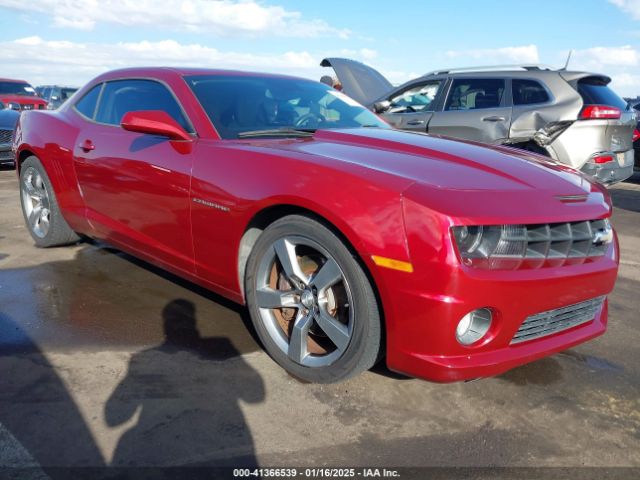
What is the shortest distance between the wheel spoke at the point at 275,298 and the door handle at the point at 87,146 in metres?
1.83

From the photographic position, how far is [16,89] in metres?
18.1

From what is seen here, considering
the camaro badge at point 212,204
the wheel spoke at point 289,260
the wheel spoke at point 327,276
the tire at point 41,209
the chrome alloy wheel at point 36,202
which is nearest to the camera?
the wheel spoke at point 327,276

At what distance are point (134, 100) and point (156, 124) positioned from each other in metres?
0.88

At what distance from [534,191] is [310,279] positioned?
3.45 ft

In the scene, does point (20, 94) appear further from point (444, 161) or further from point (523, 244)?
point (523, 244)

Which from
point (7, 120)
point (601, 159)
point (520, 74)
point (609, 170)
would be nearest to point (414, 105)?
point (520, 74)

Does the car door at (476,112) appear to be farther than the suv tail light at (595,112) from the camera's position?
Yes

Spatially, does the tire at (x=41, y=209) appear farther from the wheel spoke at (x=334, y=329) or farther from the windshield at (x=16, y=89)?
the windshield at (x=16, y=89)

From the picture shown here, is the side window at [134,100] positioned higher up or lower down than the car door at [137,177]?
higher up

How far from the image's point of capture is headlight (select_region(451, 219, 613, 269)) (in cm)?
223

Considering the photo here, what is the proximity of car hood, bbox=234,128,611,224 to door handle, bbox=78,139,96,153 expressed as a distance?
4.87 ft

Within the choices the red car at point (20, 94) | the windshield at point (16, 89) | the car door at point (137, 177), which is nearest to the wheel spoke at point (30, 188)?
the car door at point (137, 177)

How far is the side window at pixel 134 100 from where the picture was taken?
3.49m

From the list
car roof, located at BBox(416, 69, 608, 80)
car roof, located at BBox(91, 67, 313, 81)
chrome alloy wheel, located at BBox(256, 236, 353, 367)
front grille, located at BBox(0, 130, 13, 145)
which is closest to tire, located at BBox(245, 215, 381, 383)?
chrome alloy wheel, located at BBox(256, 236, 353, 367)
